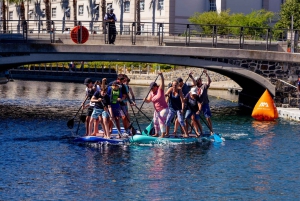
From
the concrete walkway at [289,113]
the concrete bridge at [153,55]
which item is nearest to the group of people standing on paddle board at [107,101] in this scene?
the concrete bridge at [153,55]

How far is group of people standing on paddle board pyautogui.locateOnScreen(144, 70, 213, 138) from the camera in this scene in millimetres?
29875

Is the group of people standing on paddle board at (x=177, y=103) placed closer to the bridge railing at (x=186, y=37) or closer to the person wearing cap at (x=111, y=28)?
the bridge railing at (x=186, y=37)

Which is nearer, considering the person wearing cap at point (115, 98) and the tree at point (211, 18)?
the person wearing cap at point (115, 98)

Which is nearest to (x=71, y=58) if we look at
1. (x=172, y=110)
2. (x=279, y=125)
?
(x=279, y=125)

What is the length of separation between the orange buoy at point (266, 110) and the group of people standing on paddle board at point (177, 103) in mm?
10551

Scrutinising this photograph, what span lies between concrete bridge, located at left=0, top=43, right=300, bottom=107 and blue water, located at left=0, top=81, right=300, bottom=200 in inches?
205

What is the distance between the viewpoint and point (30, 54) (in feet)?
145

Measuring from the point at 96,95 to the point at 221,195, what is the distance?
332 inches

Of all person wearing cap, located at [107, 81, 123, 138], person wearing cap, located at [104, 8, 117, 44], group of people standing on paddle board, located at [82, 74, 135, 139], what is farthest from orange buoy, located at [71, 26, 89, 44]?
person wearing cap, located at [107, 81, 123, 138]

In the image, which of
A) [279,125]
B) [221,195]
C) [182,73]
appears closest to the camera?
[221,195]

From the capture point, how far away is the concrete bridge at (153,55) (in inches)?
1703

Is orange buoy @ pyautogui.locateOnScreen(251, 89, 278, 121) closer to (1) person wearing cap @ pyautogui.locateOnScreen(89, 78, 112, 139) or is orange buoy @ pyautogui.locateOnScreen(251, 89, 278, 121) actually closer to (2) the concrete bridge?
(2) the concrete bridge

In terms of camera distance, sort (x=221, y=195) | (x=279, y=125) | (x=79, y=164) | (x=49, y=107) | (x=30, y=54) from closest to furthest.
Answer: (x=221, y=195)
(x=79, y=164)
(x=279, y=125)
(x=30, y=54)
(x=49, y=107)

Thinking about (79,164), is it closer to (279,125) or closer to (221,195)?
(221,195)
